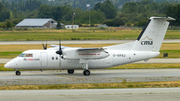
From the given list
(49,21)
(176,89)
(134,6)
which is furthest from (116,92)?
(134,6)

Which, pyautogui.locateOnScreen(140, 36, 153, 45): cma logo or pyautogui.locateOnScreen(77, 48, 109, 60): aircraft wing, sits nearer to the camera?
pyautogui.locateOnScreen(77, 48, 109, 60): aircraft wing

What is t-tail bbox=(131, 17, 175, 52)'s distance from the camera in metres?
24.4

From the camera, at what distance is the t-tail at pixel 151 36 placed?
24359 mm

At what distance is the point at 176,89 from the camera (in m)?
16.7

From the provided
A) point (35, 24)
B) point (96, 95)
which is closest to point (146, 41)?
point (96, 95)

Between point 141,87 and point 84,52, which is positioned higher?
point 84,52

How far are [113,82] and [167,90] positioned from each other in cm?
437

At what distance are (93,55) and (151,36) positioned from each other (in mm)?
5952

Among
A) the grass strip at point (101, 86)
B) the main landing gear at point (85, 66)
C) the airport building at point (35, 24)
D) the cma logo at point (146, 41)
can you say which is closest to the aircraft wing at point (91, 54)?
the main landing gear at point (85, 66)

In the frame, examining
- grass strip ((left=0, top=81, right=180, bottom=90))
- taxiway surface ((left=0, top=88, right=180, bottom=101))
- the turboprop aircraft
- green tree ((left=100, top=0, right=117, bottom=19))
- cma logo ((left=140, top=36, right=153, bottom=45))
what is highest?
green tree ((left=100, top=0, right=117, bottom=19))

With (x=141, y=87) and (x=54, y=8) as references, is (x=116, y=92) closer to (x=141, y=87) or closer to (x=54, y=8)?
(x=141, y=87)

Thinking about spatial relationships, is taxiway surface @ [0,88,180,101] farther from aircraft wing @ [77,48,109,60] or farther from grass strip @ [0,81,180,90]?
aircraft wing @ [77,48,109,60]

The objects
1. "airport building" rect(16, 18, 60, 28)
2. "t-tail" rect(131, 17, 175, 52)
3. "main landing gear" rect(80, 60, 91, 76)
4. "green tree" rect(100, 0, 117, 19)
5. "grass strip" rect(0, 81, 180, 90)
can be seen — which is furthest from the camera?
"green tree" rect(100, 0, 117, 19)

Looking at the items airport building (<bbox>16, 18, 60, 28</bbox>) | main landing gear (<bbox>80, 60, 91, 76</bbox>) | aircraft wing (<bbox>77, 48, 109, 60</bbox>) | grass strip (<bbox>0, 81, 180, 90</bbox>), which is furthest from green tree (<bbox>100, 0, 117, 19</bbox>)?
grass strip (<bbox>0, 81, 180, 90</bbox>)
